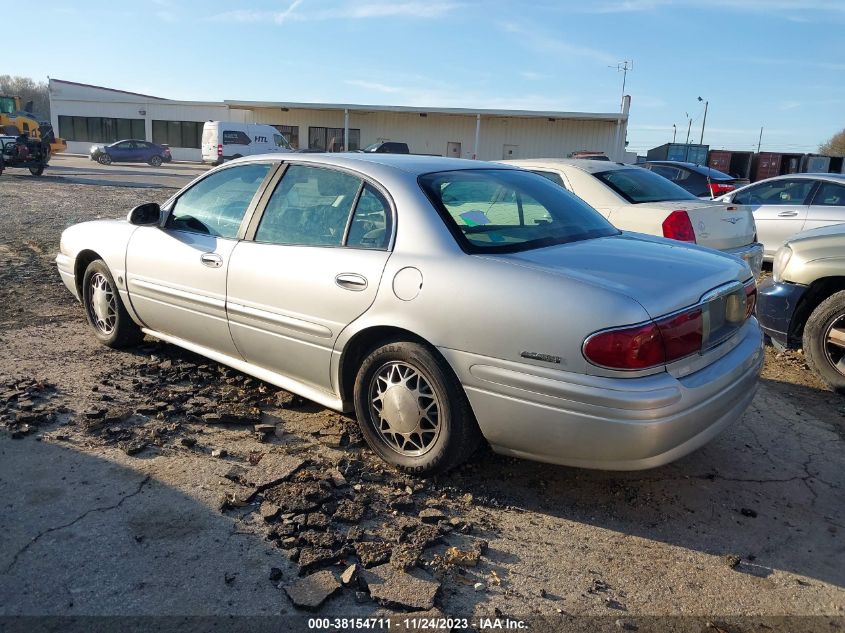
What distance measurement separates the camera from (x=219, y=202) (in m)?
4.45

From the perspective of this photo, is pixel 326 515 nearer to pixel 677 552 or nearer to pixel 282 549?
pixel 282 549

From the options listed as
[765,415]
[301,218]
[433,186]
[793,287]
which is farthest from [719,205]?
[301,218]

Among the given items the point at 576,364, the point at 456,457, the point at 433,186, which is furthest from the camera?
the point at 433,186

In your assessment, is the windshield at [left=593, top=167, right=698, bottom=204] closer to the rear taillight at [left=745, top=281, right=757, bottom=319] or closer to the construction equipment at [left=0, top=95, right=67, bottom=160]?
the rear taillight at [left=745, top=281, right=757, bottom=319]

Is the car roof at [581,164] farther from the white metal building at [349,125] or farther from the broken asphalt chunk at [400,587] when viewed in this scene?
the white metal building at [349,125]

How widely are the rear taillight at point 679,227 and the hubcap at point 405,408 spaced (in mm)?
3585

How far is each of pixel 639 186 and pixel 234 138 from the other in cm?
3117

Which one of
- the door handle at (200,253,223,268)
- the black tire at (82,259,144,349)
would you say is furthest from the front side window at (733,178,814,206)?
the black tire at (82,259,144,349)

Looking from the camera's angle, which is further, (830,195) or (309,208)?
(830,195)

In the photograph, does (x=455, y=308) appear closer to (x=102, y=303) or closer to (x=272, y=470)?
(x=272, y=470)

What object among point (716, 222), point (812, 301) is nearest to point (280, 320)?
point (812, 301)

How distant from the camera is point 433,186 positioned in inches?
141

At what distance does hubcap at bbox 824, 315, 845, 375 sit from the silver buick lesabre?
5.51 feet

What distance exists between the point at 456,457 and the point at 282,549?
0.91m
